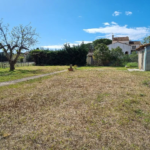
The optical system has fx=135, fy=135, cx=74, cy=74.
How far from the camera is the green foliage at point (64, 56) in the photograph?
22867 mm

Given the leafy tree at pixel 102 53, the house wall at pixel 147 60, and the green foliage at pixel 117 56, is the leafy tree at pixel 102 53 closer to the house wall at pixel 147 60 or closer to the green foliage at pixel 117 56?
the green foliage at pixel 117 56

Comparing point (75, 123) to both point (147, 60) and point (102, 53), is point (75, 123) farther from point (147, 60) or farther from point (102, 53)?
point (102, 53)

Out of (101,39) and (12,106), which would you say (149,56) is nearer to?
(12,106)

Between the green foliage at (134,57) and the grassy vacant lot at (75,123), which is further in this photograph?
the green foliage at (134,57)

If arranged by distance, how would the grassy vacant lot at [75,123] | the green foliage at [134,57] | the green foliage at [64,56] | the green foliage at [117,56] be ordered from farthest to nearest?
the green foliage at [64,56], the green foliage at [117,56], the green foliage at [134,57], the grassy vacant lot at [75,123]

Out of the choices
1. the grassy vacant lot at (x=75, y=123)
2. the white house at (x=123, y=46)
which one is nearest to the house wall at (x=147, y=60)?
the grassy vacant lot at (x=75, y=123)

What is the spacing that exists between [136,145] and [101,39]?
65.9 meters

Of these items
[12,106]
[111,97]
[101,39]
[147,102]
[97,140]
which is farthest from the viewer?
[101,39]

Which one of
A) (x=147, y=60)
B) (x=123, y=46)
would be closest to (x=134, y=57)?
(x=147, y=60)

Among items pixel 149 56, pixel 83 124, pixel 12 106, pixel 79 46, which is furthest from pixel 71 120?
pixel 79 46

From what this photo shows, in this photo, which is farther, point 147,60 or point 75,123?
point 147,60

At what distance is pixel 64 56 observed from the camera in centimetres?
2381

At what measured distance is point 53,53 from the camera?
24328 mm

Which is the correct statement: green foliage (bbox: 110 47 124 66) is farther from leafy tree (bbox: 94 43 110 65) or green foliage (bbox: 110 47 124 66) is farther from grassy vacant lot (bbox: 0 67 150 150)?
grassy vacant lot (bbox: 0 67 150 150)
